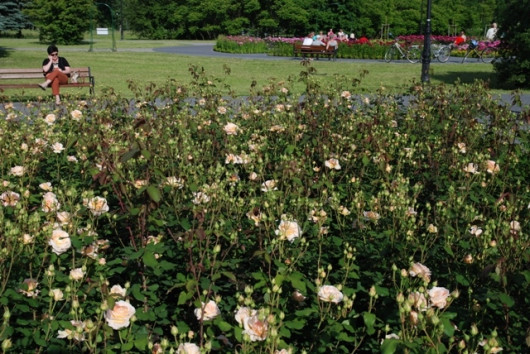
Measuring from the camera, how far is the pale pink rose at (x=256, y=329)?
1.81 metres

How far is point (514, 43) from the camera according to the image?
15875 millimetres

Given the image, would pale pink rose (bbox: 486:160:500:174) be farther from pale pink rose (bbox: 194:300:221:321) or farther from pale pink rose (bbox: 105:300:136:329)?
pale pink rose (bbox: 105:300:136:329)

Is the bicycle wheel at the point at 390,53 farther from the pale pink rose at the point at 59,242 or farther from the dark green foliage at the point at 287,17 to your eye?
the pale pink rose at the point at 59,242

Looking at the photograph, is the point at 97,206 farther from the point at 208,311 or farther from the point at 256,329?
the point at 256,329

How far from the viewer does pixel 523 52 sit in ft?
52.3

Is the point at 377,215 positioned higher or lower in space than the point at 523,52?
lower

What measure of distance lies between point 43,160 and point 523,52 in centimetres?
1426

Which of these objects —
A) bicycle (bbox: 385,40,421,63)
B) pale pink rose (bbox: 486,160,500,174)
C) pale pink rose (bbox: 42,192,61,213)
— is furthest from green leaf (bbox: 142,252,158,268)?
bicycle (bbox: 385,40,421,63)

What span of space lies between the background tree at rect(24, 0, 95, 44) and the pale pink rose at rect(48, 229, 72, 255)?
1727 inches

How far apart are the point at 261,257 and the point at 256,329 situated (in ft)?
2.89

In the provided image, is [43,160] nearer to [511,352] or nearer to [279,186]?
[279,186]

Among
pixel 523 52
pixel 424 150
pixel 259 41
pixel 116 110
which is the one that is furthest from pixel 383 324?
pixel 259 41

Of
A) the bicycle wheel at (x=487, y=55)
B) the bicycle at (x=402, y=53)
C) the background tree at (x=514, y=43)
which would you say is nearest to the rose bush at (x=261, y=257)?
the background tree at (x=514, y=43)

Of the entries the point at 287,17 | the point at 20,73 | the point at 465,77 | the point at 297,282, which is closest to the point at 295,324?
the point at 297,282
